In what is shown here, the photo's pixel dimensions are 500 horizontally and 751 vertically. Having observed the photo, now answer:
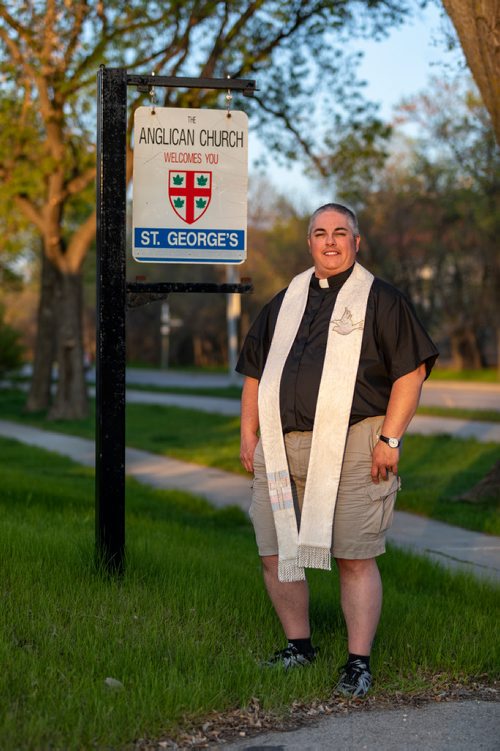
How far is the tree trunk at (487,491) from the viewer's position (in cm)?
1055

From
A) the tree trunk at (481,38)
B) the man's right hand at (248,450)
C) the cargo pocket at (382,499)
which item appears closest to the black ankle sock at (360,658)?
the cargo pocket at (382,499)

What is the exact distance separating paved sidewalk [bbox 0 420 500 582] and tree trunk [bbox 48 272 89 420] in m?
3.28

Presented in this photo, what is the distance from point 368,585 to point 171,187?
234cm

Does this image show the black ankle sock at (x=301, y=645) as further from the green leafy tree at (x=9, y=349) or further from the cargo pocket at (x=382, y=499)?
the green leafy tree at (x=9, y=349)

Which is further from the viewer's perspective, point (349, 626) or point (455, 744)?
point (349, 626)

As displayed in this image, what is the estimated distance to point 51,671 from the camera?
14.4 feet

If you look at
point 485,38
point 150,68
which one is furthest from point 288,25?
point 485,38

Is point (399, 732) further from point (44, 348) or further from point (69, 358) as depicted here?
point (44, 348)

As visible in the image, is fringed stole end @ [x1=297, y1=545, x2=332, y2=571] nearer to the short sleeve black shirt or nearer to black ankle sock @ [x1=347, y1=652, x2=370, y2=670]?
black ankle sock @ [x1=347, y1=652, x2=370, y2=670]

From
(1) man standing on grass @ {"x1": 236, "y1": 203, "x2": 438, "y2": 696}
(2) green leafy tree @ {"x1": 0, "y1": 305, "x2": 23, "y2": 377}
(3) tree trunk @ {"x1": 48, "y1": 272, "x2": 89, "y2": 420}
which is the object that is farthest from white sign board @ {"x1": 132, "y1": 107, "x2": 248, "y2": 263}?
(2) green leafy tree @ {"x1": 0, "y1": 305, "x2": 23, "y2": 377}

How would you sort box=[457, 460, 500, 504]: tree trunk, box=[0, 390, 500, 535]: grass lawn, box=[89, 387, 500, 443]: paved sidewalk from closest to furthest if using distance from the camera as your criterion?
box=[0, 390, 500, 535]: grass lawn < box=[457, 460, 500, 504]: tree trunk < box=[89, 387, 500, 443]: paved sidewalk

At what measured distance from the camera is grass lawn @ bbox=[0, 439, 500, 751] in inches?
161

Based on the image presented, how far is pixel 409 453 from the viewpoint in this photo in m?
15.0

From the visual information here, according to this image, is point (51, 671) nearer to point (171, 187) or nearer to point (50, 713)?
point (50, 713)
